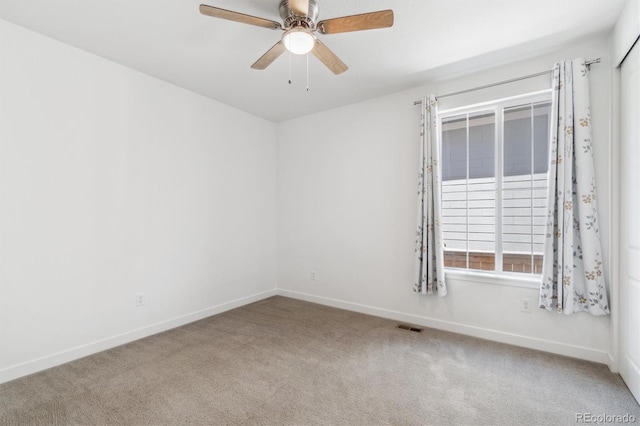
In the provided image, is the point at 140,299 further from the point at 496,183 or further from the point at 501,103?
the point at 501,103

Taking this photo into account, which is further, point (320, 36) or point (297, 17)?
point (320, 36)

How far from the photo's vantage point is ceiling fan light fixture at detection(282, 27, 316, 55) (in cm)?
192

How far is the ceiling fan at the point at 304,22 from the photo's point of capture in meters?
1.76

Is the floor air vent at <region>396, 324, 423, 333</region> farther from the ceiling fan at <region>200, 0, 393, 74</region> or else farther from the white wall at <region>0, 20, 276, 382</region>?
the ceiling fan at <region>200, 0, 393, 74</region>

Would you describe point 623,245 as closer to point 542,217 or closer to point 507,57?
point 542,217

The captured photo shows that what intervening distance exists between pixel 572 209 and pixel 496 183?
25.5 inches

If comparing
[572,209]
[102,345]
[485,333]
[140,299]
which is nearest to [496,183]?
[572,209]

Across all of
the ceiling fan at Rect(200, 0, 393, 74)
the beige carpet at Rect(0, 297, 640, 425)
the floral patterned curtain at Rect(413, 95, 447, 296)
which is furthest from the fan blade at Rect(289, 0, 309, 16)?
the beige carpet at Rect(0, 297, 640, 425)

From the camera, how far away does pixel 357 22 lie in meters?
1.83

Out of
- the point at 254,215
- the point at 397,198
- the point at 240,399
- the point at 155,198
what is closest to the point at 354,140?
the point at 397,198

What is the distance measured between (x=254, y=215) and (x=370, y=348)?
241 cm

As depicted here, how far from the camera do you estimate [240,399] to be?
2043 mm

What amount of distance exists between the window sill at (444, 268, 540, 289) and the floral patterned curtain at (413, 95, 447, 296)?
0.15 m

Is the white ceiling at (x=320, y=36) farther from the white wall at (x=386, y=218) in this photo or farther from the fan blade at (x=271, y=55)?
the white wall at (x=386, y=218)
